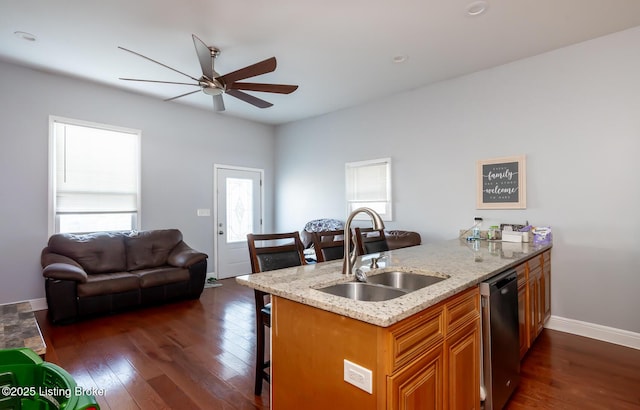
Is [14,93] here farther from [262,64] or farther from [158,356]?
[158,356]

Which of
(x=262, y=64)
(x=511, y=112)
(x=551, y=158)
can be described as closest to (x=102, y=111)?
(x=262, y=64)

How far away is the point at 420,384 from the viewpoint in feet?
4.38

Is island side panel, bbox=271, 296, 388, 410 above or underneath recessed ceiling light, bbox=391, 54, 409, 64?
underneath

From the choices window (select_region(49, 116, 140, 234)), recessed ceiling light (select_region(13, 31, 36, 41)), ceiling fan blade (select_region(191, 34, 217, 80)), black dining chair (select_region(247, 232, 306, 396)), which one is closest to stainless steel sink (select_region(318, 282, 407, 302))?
black dining chair (select_region(247, 232, 306, 396))

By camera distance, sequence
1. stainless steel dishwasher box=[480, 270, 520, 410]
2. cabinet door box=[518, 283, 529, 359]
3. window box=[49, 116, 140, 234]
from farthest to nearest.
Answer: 1. window box=[49, 116, 140, 234]
2. cabinet door box=[518, 283, 529, 359]
3. stainless steel dishwasher box=[480, 270, 520, 410]

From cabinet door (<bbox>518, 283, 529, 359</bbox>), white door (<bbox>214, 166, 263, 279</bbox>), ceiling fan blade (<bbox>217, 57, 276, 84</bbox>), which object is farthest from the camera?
white door (<bbox>214, 166, 263, 279</bbox>)

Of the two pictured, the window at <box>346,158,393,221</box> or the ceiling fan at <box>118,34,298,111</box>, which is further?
the window at <box>346,158,393,221</box>

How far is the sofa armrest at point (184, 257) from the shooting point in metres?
4.49

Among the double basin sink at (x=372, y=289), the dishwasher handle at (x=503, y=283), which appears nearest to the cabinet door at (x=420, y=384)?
the double basin sink at (x=372, y=289)

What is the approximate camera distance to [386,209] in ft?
16.3

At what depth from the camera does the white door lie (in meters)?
5.95

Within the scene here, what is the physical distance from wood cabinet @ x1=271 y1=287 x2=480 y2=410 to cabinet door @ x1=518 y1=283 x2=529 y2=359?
0.92 metres

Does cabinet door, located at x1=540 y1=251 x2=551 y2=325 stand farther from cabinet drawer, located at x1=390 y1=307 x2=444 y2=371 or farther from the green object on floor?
the green object on floor

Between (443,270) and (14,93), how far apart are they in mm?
5315
